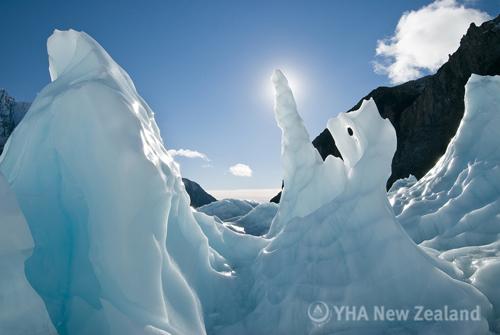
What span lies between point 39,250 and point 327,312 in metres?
3.33

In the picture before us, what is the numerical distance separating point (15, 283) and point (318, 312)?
11.0 ft

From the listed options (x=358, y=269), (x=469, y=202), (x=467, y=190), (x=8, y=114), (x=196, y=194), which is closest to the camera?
(x=358, y=269)

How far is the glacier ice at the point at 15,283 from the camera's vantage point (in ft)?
7.48

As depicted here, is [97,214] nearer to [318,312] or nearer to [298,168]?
[318,312]

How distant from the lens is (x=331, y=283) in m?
4.72

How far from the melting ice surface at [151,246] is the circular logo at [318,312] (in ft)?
0.09

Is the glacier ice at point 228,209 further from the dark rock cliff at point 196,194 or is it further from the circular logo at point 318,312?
the dark rock cliff at point 196,194

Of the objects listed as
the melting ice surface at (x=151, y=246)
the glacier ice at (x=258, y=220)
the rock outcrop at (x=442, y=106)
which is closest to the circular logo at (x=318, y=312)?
the melting ice surface at (x=151, y=246)

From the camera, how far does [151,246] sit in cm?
344

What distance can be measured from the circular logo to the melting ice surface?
3 cm

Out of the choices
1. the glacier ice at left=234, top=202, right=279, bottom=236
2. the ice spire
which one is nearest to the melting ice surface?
the ice spire

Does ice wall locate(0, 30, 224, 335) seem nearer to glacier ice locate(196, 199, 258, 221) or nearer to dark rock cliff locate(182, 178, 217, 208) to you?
glacier ice locate(196, 199, 258, 221)

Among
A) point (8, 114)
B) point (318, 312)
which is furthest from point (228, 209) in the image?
point (8, 114)


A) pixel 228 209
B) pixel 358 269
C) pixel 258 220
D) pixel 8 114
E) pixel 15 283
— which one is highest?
pixel 8 114
